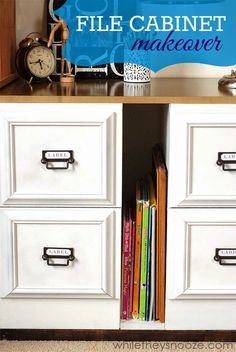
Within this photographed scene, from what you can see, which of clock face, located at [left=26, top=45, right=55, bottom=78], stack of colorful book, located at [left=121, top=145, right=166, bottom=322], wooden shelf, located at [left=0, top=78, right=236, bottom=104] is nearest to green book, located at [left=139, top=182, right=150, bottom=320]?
stack of colorful book, located at [left=121, top=145, right=166, bottom=322]

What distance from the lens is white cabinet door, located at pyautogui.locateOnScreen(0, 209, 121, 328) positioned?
1850mm

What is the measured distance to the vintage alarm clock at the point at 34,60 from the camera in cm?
207

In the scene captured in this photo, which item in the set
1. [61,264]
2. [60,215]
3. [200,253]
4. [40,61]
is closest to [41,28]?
[40,61]

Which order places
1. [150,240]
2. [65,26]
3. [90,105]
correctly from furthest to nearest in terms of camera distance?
1. [65,26]
2. [150,240]
3. [90,105]

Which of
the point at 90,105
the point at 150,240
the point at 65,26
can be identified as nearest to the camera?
the point at 90,105

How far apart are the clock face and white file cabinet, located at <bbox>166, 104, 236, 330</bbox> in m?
0.49

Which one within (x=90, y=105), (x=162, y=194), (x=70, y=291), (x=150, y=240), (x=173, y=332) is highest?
(x=90, y=105)

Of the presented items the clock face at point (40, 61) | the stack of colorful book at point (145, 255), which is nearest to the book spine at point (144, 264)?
the stack of colorful book at point (145, 255)

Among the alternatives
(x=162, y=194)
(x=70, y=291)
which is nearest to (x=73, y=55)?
(x=162, y=194)

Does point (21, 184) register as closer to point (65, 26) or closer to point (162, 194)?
point (162, 194)

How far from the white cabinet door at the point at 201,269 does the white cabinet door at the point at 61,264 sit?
15 centimetres

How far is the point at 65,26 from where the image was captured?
213 centimetres

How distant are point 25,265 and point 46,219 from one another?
0.14 meters

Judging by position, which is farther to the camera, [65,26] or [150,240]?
[65,26]
